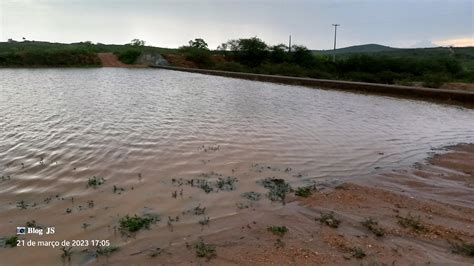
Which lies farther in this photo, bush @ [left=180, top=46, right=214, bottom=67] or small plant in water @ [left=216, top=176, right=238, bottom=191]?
bush @ [left=180, top=46, right=214, bottom=67]

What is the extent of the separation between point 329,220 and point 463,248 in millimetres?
1118

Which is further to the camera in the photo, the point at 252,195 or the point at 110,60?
the point at 110,60

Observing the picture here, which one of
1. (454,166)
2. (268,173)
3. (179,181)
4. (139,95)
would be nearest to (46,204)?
(179,181)

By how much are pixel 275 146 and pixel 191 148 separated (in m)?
1.54

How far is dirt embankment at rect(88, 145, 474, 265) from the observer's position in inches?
116

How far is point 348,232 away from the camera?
→ 3.40m

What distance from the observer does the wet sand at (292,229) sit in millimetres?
2934

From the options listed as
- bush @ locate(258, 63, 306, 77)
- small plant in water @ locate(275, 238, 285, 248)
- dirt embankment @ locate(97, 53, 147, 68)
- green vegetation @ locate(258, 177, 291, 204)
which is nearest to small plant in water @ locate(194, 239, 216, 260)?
small plant in water @ locate(275, 238, 285, 248)

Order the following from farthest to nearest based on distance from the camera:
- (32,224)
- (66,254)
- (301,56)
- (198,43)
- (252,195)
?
(198,43), (301,56), (252,195), (32,224), (66,254)

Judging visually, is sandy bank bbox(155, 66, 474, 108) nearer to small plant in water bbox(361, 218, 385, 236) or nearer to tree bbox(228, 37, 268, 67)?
small plant in water bbox(361, 218, 385, 236)

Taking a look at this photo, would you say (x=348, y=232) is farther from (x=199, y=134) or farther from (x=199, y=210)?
(x=199, y=134)

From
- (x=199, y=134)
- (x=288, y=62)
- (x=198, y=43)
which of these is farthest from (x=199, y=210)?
(x=198, y=43)

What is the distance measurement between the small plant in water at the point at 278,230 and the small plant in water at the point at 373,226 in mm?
777

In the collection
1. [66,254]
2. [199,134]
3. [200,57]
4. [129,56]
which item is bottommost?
[66,254]
